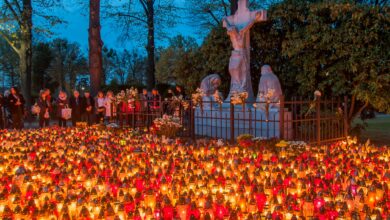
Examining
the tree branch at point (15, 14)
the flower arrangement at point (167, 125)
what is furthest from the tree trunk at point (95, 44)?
the flower arrangement at point (167, 125)

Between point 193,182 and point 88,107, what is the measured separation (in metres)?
10.3

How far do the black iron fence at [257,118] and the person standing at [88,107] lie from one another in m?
1.08

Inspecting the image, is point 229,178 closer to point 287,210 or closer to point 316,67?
point 287,210

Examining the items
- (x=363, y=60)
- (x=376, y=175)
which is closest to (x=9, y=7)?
(x=363, y=60)

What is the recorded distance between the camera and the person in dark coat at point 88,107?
14.8 m

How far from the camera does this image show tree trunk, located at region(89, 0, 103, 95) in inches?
658

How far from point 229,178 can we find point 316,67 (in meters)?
8.19

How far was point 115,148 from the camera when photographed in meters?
8.26

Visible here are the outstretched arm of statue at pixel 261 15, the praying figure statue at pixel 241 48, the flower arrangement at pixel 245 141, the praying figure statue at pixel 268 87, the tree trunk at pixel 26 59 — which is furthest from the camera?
the tree trunk at pixel 26 59

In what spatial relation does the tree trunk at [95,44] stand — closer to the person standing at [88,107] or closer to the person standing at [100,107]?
the person standing at [100,107]

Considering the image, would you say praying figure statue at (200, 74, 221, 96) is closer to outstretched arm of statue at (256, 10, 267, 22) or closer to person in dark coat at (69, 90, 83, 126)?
outstretched arm of statue at (256, 10, 267, 22)

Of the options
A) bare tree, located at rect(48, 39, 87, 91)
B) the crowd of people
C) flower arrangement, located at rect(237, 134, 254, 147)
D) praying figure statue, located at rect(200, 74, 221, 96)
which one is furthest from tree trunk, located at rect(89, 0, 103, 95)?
bare tree, located at rect(48, 39, 87, 91)

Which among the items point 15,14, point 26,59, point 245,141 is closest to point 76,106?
point 245,141

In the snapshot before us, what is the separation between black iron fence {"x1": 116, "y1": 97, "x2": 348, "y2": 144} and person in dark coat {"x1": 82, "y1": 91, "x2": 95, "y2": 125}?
3.54 ft
